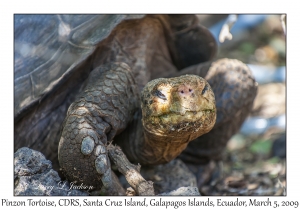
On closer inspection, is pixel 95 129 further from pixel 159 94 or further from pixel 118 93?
pixel 159 94

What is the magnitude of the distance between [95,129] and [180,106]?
69cm

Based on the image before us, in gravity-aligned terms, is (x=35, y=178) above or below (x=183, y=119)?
below

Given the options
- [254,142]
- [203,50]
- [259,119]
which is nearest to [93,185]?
[203,50]

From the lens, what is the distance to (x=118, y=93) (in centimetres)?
352

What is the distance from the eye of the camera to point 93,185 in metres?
3.24

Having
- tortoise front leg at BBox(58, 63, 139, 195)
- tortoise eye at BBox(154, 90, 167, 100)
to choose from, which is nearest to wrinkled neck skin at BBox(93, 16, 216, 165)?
tortoise eye at BBox(154, 90, 167, 100)

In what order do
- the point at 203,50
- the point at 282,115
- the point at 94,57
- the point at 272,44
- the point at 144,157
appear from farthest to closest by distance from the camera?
the point at 272,44 < the point at 282,115 < the point at 203,50 < the point at 94,57 < the point at 144,157

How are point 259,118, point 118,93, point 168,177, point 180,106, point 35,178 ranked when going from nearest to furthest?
1. point 180,106
2. point 35,178
3. point 118,93
4. point 168,177
5. point 259,118

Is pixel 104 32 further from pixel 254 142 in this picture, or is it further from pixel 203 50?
pixel 254 142

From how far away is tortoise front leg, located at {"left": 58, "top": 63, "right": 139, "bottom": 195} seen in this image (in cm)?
311

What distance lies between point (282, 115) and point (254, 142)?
92cm

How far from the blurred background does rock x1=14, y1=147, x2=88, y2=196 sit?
Answer: 5.67 ft

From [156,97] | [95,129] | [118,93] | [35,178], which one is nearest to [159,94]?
[156,97]

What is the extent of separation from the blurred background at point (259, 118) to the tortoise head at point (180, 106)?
1349 millimetres
